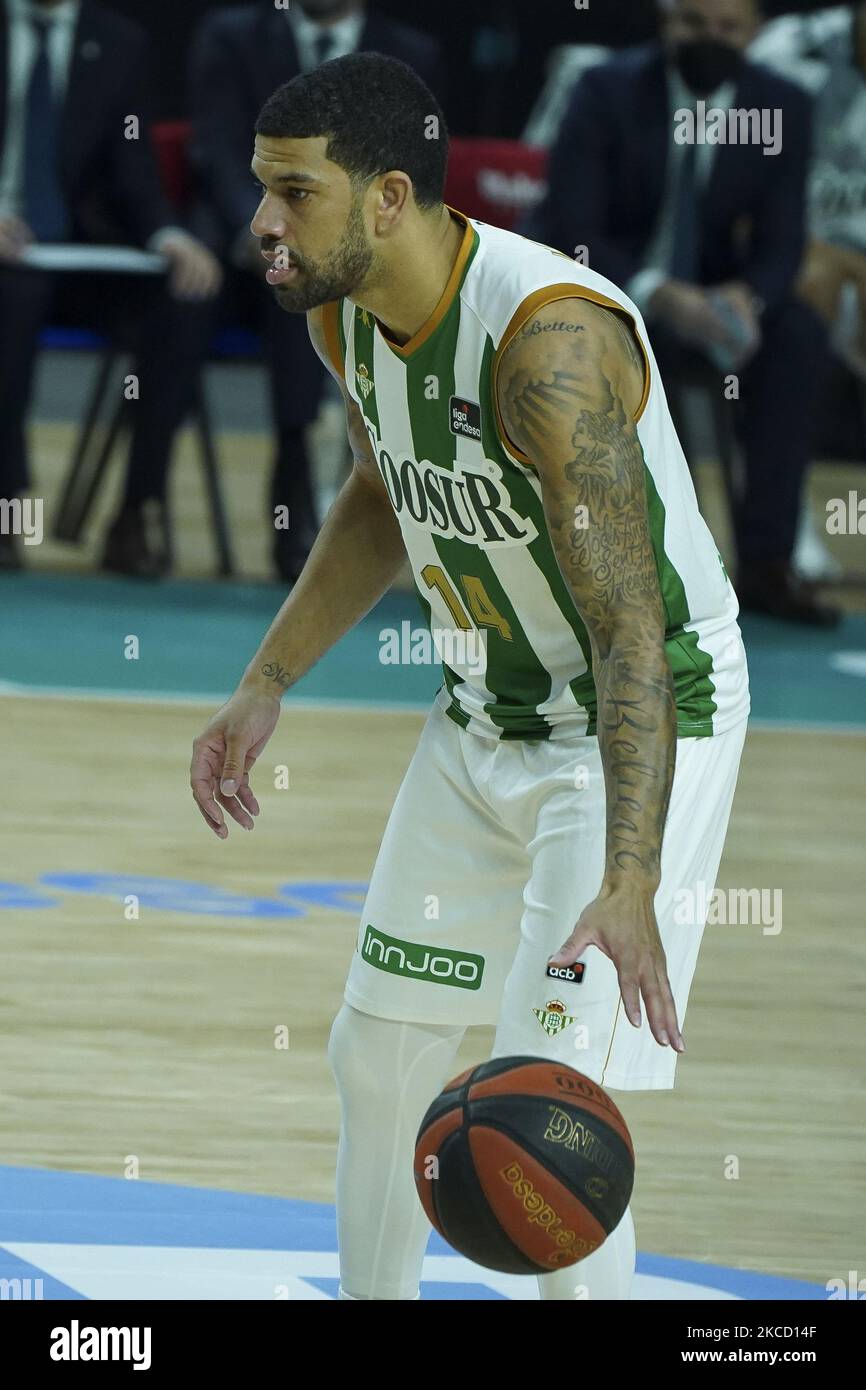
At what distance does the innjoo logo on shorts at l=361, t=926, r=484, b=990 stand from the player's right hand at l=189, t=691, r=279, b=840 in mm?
313

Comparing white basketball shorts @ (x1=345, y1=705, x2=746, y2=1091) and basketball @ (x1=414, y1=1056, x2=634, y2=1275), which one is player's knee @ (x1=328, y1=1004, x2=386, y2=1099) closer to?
white basketball shorts @ (x1=345, y1=705, x2=746, y2=1091)

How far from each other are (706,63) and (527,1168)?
20.8ft

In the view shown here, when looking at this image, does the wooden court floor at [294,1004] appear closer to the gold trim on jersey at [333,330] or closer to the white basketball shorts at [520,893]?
the white basketball shorts at [520,893]

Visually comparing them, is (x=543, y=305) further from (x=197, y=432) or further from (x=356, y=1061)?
(x=197, y=432)

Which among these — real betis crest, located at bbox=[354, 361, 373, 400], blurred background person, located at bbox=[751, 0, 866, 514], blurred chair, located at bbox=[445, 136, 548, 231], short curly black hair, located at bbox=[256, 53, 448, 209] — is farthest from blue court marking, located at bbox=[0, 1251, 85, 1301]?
blurred chair, located at bbox=[445, 136, 548, 231]

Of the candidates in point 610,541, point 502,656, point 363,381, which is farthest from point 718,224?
point 610,541

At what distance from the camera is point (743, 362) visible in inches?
330

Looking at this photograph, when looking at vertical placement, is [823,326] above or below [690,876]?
above

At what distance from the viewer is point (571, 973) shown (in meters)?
2.65

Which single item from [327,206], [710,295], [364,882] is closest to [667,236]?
[710,295]

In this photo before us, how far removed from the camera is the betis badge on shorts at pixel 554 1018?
2.65 meters

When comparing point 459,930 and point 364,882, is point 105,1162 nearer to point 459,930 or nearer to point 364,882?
point 459,930
